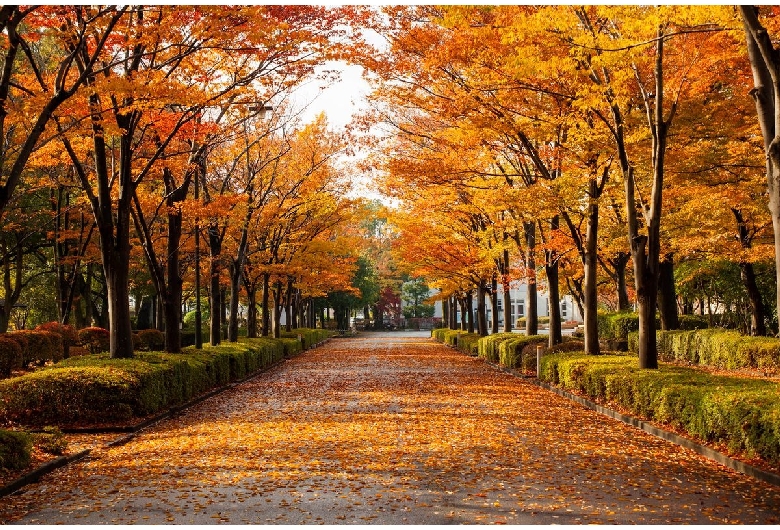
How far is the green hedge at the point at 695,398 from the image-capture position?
8.88m

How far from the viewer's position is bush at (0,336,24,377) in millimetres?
20641

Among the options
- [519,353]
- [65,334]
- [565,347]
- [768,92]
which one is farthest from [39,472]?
[65,334]

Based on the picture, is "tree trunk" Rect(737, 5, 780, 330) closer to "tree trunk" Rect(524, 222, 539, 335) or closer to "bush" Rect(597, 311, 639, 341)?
"tree trunk" Rect(524, 222, 539, 335)

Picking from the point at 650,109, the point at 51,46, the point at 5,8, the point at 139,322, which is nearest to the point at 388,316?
the point at 139,322

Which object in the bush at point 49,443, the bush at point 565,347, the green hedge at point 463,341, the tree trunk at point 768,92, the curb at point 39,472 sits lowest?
the green hedge at point 463,341

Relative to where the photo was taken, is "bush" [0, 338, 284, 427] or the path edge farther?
"bush" [0, 338, 284, 427]

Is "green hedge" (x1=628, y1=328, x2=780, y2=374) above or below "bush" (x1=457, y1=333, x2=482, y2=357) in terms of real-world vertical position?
above

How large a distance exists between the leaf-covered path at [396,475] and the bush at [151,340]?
58.5ft

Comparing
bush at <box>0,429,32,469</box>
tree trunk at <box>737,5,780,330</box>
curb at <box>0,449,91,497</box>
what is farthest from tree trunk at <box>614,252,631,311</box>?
bush at <box>0,429,32,469</box>

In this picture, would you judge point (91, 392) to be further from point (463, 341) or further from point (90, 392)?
point (463, 341)

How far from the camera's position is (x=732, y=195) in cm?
2141

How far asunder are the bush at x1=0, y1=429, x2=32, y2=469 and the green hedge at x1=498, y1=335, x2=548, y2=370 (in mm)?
16060

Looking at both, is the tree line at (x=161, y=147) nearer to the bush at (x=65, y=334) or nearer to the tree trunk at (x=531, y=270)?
the bush at (x=65, y=334)

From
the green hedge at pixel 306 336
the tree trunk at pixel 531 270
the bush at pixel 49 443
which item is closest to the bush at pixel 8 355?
the bush at pixel 49 443
